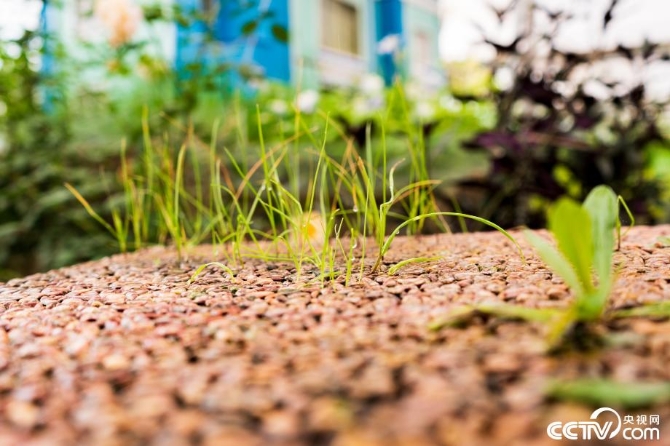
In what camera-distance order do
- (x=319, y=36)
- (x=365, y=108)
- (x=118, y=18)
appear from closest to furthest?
(x=118, y=18), (x=365, y=108), (x=319, y=36)

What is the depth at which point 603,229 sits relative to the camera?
88cm

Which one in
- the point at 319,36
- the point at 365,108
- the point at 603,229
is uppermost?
the point at 319,36

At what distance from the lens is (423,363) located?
61cm

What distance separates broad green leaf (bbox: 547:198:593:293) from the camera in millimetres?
699

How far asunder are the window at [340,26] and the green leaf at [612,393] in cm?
708

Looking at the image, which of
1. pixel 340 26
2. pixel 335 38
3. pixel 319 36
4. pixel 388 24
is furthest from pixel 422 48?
pixel 319 36

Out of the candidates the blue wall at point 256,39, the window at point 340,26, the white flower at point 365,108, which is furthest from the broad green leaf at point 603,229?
the window at point 340,26

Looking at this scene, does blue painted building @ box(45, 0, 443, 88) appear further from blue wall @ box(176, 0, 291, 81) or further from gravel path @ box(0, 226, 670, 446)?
gravel path @ box(0, 226, 670, 446)

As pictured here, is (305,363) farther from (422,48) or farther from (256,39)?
(422,48)

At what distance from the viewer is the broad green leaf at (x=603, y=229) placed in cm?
77
